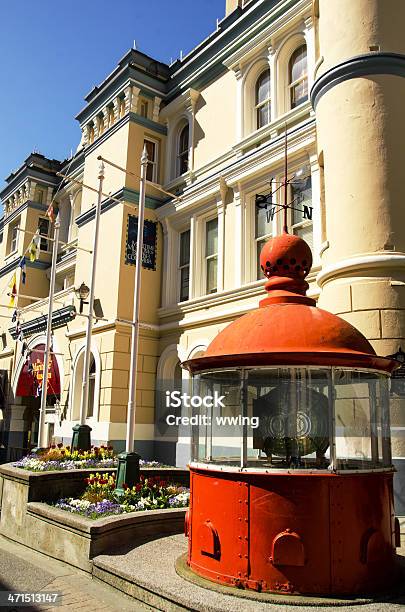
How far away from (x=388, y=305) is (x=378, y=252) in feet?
3.54

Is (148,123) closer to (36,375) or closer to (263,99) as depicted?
(263,99)

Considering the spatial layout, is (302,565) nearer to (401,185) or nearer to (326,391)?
(326,391)

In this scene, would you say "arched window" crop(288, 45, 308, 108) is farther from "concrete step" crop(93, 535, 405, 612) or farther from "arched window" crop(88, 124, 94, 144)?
"concrete step" crop(93, 535, 405, 612)

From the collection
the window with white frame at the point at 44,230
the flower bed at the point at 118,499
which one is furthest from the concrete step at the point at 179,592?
the window with white frame at the point at 44,230

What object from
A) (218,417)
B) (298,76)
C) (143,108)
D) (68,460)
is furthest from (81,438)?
(143,108)

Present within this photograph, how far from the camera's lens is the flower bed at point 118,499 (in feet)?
30.8

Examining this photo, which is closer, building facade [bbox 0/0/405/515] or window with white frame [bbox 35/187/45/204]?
building facade [bbox 0/0/405/515]

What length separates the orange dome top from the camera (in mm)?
6129

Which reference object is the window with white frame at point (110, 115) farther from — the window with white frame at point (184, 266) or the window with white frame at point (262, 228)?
the window with white frame at point (262, 228)

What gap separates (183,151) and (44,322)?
9957mm

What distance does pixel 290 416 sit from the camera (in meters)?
6.54

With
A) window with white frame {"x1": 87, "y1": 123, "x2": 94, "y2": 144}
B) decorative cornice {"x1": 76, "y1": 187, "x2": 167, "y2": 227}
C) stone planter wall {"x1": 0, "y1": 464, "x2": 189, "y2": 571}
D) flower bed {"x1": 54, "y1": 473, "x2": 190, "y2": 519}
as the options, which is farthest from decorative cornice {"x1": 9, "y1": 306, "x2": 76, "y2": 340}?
flower bed {"x1": 54, "y1": 473, "x2": 190, "y2": 519}

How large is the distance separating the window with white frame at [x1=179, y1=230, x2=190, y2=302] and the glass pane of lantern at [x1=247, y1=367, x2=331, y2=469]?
12.7 metres

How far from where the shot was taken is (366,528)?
240 inches
